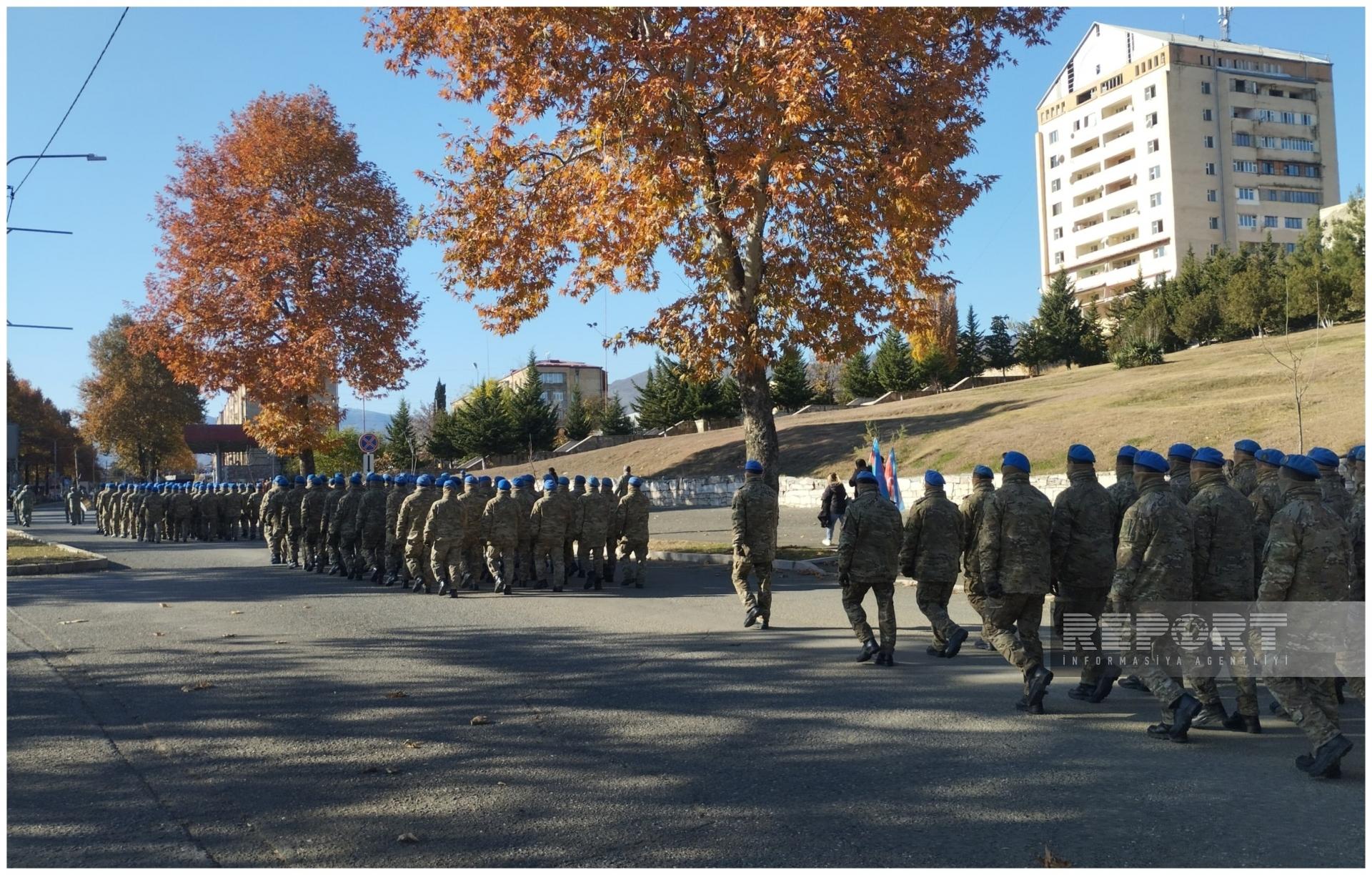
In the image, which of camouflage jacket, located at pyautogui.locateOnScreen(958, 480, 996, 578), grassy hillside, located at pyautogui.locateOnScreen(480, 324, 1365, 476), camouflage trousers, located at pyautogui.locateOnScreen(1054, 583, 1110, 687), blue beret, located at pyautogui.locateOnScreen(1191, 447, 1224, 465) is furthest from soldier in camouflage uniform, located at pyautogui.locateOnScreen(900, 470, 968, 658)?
grassy hillside, located at pyautogui.locateOnScreen(480, 324, 1365, 476)

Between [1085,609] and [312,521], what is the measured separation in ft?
47.7

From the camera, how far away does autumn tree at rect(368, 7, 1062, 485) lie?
14.9 metres

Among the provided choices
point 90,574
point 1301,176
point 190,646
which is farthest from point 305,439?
point 1301,176

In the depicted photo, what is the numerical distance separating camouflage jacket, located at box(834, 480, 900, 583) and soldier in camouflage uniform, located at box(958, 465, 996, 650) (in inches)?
24.5

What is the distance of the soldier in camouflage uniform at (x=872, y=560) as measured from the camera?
9.15 meters

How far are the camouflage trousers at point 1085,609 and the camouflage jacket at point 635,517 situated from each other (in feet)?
25.7

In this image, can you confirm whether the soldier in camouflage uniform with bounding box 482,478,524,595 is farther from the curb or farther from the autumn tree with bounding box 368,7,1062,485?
the curb

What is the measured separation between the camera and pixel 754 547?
36.5 ft

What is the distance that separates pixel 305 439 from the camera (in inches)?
1244

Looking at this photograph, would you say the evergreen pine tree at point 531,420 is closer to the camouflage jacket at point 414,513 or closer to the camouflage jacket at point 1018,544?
the camouflage jacket at point 414,513

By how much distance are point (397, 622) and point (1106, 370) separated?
50886 millimetres

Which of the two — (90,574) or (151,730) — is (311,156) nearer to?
(90,574)

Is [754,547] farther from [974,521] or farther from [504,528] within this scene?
[504,528]

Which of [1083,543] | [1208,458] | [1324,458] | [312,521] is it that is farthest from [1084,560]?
[312,521]
